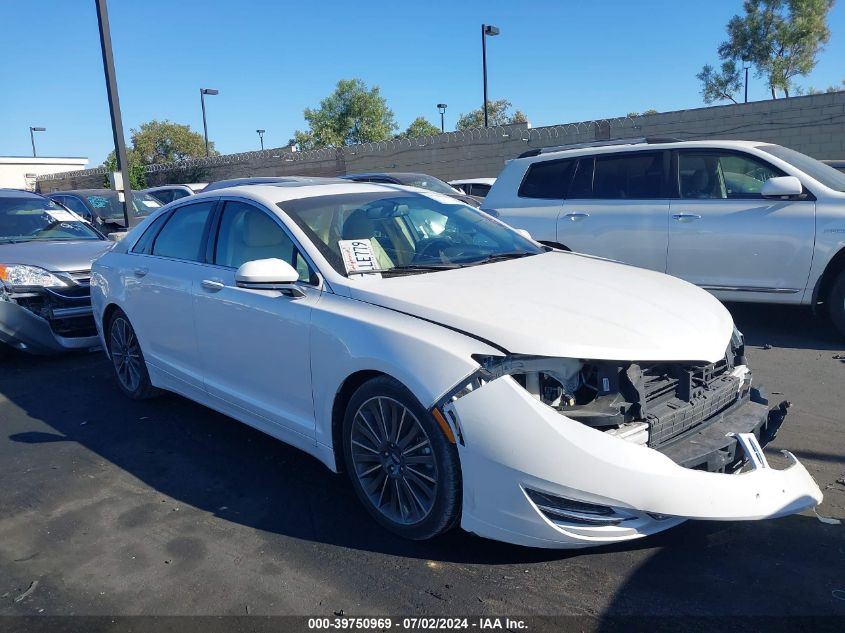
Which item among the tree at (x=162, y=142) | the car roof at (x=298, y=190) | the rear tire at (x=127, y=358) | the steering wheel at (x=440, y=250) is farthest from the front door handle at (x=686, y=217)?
the tree at (x=162, y=142)

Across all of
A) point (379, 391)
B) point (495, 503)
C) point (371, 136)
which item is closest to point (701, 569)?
point (495, 503)

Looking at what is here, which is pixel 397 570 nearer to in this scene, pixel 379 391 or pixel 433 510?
pixel 433 510

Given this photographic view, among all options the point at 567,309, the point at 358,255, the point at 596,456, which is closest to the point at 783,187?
the point at 567,309

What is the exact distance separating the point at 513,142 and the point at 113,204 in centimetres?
1233

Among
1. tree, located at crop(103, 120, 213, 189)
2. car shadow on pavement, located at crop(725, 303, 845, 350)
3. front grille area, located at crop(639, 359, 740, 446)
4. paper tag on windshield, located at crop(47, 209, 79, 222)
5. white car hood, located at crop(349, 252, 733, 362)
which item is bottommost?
car shadow on pavement, located at crop(725, 303, 845, 350)

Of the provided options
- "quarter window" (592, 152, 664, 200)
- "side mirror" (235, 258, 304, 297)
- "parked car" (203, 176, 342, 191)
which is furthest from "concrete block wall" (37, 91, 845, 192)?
"side mirror" (235, 258, 304, 297)

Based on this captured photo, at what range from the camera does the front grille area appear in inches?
115

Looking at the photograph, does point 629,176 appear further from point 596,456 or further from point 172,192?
point 172,192

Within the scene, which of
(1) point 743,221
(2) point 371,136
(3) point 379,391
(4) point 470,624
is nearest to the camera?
(4) point 470,624

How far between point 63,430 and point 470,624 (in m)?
3.70

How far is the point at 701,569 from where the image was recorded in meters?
2.93

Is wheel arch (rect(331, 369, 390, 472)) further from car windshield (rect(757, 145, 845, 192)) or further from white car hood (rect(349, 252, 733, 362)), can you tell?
car windshield (rect(757, 145, 845, 192))

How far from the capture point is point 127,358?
5578mm

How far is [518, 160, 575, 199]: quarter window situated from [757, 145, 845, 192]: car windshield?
1.94 meters
